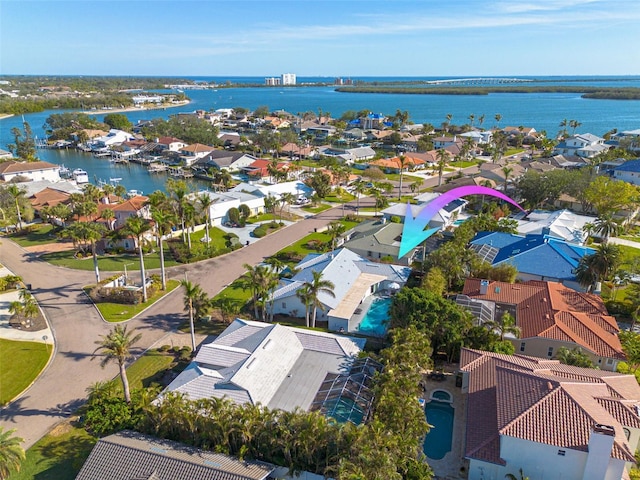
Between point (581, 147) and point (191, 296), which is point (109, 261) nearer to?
point (191, 296)

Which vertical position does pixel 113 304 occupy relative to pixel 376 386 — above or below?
below

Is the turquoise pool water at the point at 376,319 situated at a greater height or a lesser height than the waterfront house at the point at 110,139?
lesser

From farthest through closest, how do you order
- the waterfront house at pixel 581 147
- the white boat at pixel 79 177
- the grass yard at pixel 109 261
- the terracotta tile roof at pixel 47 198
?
1. the waterfront house at pixel 581 147
2. the white boat at pixel 79 177
3. the terracotta tile roof at pixel 47 198
4. the grass yard at pixel 109 261

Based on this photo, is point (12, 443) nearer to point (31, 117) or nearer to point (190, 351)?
point (190, 351)

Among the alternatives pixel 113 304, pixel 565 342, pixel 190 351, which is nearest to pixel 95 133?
pixel 113 304

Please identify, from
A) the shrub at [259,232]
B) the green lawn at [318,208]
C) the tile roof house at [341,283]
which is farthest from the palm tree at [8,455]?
the green lawn at [318,208]

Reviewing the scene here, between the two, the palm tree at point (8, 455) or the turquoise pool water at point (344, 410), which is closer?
the palm tree at point (8, 455)

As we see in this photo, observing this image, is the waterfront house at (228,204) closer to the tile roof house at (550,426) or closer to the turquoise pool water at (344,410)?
the turquoise pool water at (344,410)

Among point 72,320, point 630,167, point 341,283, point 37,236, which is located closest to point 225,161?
point 37,236
